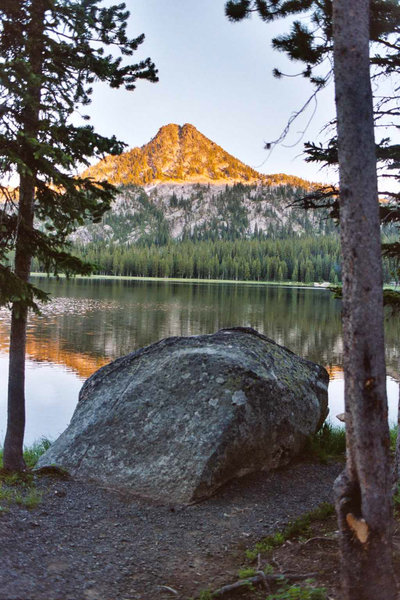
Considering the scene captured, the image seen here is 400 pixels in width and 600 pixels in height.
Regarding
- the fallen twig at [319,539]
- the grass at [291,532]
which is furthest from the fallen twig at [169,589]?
the fallen twig at [319,539]

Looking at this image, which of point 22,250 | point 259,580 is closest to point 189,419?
point 259,580

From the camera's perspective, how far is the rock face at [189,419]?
297 inches

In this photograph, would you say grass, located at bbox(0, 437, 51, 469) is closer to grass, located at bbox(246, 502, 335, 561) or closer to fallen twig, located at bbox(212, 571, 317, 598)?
grass, located at bbox(246, 502, 335, 561)

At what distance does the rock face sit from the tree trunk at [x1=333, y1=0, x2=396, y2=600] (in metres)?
3.68

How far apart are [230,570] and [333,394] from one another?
1834cm

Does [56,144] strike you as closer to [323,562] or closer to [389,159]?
[389,159]

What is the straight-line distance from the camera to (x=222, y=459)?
7520 millimetres

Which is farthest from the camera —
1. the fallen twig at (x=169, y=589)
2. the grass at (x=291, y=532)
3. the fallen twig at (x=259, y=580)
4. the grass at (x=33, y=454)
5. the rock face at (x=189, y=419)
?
the grass at (x=33, y=454)

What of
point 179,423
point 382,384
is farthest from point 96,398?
point 382,384

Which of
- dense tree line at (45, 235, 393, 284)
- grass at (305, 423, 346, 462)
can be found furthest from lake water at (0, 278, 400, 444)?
dense tree line at (45, 235, 393, 284)

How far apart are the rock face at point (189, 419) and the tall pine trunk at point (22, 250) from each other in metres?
0.69

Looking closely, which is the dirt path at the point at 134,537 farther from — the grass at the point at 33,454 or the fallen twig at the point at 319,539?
the grass at the point at 33,454

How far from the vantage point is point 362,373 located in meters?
3.85

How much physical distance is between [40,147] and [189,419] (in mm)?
4916
